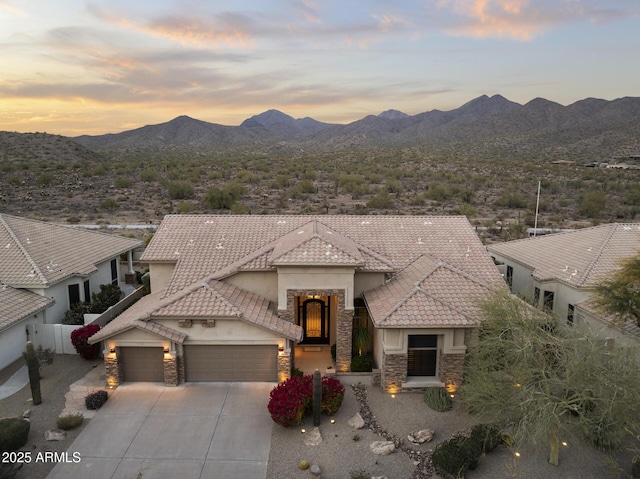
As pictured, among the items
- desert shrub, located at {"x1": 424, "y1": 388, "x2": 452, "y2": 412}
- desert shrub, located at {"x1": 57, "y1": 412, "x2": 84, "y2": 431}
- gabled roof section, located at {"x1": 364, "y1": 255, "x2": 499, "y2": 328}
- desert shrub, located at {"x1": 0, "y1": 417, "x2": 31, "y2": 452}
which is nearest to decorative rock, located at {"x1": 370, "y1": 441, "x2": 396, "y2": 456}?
desert shrub, located at {"x1": 424, "y1": 388, "x2": 452, "y2": 412}

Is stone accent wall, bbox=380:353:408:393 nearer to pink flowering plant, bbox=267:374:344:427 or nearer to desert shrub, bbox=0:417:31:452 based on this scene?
pink flowering plant, bbox=267:374:344:427

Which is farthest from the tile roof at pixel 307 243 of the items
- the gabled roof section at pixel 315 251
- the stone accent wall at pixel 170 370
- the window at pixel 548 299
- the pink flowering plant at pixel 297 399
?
the pink flowering plant at pixel 297 399

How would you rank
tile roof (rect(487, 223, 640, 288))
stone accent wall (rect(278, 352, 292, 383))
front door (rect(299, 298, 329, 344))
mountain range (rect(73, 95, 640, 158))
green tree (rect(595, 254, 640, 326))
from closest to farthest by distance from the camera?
green tree (rect(595, 254, 640, 326)) → stone accent wall (rect(278, 352, 292, 383)) → front door (rect(299, 298, 329, 344)) → tile roof (rect(487, 223, 640, 288)) → mountain range (rect(73, 95, 640, 158))

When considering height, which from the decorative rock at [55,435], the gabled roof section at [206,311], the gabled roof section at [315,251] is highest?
the gabled roof section at [315,251]

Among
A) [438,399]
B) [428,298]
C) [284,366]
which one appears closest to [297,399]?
[284,366]

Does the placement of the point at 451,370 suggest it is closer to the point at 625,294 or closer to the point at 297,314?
the point at 625,294

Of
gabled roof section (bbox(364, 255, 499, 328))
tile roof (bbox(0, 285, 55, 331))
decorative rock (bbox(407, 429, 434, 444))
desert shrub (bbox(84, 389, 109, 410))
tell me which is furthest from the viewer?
tile roof (bbox(0, 285, 55, 331))

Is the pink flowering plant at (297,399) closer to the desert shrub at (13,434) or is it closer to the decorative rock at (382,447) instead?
the decorative rock at (382,447)
